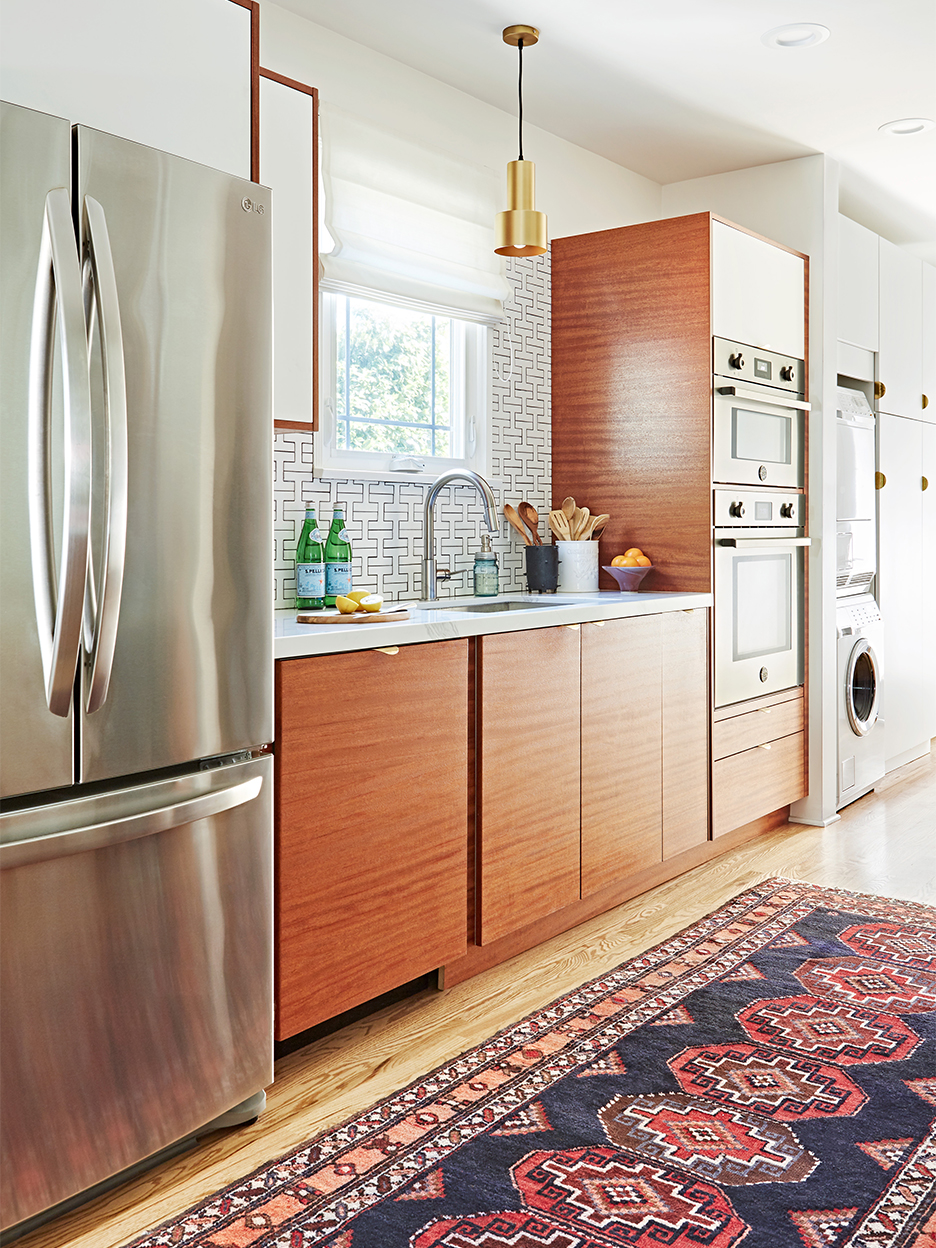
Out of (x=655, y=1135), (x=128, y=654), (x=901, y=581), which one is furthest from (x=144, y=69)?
(x=901, y=581)

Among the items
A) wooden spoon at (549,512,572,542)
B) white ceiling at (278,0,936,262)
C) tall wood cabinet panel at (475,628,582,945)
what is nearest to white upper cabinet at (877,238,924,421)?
white ceiling at (278,0,936,262)

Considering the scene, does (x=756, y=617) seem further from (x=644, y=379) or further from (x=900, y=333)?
(x=900, y=333)

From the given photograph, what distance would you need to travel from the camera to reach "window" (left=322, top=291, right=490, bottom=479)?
9.89ft

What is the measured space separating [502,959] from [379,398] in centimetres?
163

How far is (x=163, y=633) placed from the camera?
1691mm

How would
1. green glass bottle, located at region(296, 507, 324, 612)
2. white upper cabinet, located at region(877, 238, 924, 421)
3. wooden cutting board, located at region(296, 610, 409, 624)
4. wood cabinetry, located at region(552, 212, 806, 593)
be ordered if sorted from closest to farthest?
wooden cutting board, located at region(296, 610, 409, 624), green glass bottle, located at region(296, 507, 324, 612), wood cabinetry, located at region(552, 212, 806, 593), white upper cabinet, located at region(877, 238, 924, 421)

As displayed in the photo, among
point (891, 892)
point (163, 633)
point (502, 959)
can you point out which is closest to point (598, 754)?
point (502, 959)

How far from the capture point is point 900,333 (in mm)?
4793

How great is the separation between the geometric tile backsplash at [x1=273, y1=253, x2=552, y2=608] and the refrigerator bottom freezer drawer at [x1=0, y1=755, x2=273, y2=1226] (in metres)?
1.11

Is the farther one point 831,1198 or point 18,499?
point 831,1198

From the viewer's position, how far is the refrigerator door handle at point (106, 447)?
157 centimetres

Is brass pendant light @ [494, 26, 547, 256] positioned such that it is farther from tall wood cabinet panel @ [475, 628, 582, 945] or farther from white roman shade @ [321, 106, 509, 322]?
tall wood cabinet panel @ [475, 628, 582, 945]

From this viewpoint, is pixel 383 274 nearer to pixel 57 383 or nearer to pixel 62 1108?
pixel 57 383

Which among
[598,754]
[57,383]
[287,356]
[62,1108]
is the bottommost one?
[62,1108]
